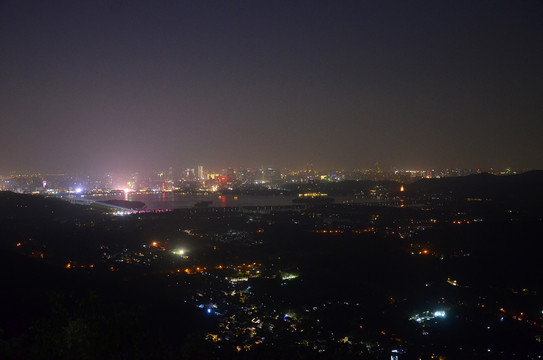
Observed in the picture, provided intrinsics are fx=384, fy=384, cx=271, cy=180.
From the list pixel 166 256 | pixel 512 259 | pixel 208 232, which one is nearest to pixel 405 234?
pixel 512 259

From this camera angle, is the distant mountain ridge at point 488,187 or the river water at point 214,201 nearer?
the distant mountain ridge at point 488,187

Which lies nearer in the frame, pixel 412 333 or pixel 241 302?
pixel 412 333

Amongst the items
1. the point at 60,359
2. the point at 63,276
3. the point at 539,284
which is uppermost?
the point at 60,359

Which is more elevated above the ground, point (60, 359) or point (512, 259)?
point (60, 359)

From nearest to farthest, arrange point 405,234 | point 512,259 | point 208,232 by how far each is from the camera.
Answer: point 512,259
point 405,234
point 208,232

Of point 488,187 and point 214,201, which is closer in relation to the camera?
point 488,187

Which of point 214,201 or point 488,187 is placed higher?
point 488,187

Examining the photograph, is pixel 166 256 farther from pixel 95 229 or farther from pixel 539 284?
pixel 539 284

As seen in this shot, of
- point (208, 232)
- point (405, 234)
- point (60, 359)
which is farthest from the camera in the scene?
point (208, 232)

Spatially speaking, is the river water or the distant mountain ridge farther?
the river water
